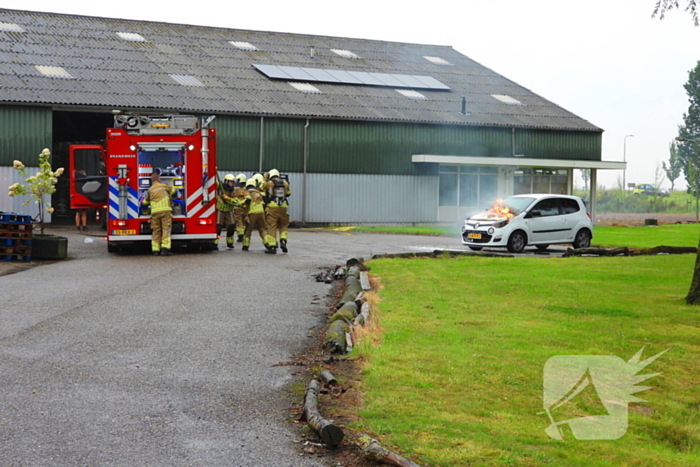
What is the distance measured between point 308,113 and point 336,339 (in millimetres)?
27547

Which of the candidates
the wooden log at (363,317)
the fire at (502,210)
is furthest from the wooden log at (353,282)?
the fire at (502,210)

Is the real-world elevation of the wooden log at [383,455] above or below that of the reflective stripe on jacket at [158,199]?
below

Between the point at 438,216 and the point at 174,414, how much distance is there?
3294 centimetres

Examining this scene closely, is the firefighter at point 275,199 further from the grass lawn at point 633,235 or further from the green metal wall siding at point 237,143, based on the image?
the green metal wall siding at point 237,143

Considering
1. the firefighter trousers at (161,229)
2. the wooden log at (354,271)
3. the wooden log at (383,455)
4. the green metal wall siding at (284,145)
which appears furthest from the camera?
the green metal wall siding at (284,145)

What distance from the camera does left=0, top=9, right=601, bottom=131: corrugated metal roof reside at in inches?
1288

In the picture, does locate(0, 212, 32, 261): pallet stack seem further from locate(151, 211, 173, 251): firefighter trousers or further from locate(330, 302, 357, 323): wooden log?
locate(330, 302, 357, 323): wooden log

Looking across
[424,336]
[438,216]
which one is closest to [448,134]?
[438,216]

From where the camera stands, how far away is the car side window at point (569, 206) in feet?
76.5

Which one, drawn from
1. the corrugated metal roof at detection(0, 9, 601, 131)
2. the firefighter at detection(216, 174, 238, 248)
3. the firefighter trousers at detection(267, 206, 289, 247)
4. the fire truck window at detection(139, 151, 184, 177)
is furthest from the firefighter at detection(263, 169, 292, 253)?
the corrugated metal roof at detection(0, 9, 601, 131)

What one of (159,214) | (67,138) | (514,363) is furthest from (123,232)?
(67,138)

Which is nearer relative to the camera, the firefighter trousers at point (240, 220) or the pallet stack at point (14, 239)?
the pallet stack at point (14, 239)

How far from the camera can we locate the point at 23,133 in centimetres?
3027

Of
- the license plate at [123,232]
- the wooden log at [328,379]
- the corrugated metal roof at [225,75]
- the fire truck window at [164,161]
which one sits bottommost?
the wooden log at [328,379]
